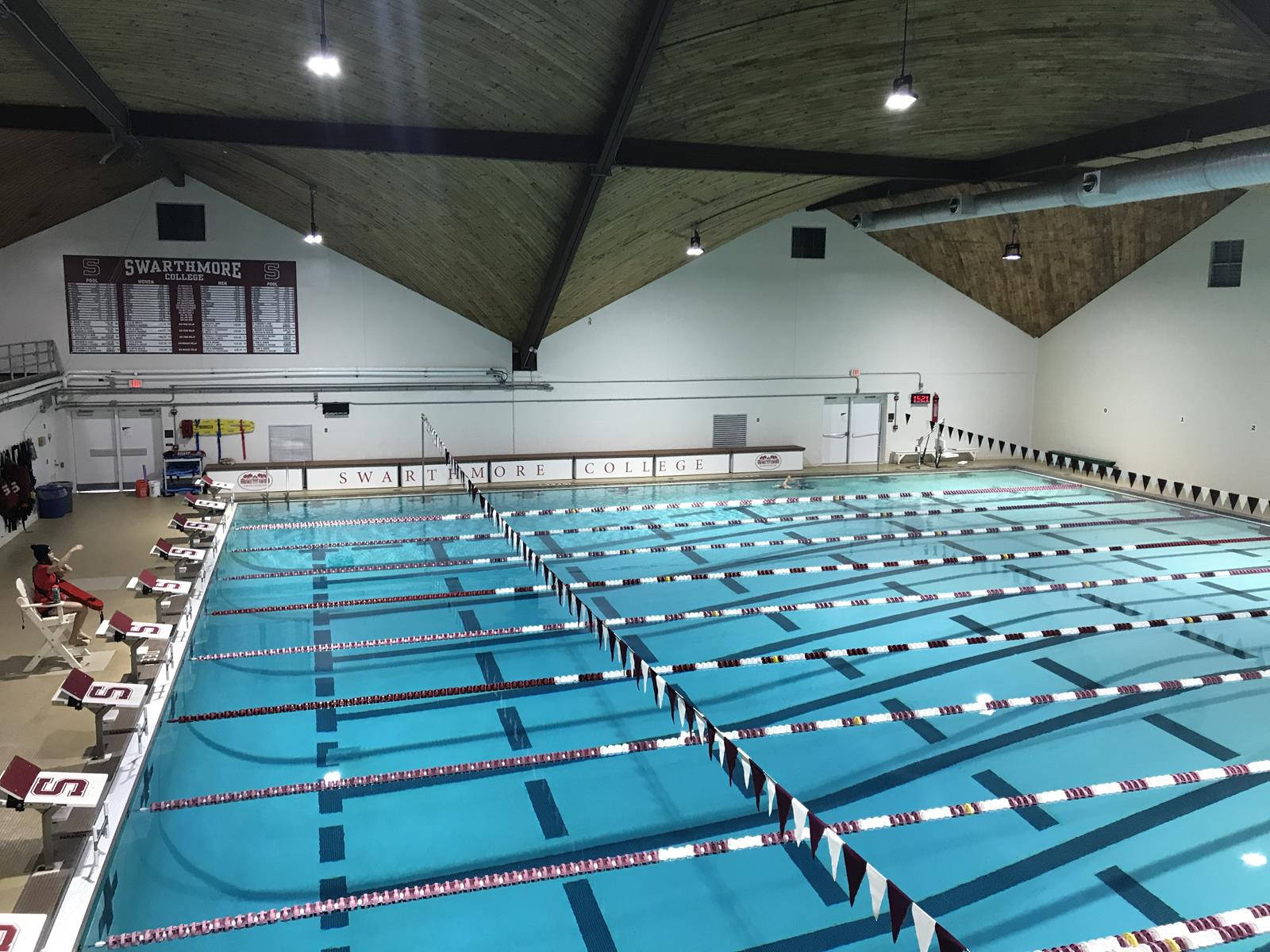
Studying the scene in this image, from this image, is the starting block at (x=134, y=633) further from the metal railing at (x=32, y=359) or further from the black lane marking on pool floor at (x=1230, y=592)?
the black lane marking on pool floor at (x=1230, y=592)

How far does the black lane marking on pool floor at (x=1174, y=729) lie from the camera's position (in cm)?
744

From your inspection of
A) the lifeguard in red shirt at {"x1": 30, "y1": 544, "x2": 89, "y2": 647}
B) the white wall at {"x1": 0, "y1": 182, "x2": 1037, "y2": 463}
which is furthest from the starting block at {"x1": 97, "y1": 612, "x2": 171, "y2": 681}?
the white wall at {"x1": 0, "y1": 182, "x2": 1037, "y2": 463}

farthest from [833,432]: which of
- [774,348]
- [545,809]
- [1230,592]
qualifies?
[545,809]

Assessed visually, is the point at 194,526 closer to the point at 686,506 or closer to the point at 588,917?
the point at 686,506

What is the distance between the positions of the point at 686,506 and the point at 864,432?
7.10 metres

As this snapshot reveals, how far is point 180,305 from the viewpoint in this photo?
57.0 feet

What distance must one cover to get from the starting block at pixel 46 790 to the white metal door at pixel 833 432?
18.3 metres

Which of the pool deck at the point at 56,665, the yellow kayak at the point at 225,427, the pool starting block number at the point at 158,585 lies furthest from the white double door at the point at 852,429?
the pool starting block number at the point at 158,585

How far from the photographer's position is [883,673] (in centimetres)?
902

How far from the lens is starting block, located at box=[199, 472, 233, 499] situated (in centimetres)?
1538

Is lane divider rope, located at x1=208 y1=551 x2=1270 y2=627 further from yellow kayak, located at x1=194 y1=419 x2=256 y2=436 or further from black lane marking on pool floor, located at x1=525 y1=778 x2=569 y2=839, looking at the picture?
yellow kayak, located at x1=194 y1=419 x2=256 y2=436

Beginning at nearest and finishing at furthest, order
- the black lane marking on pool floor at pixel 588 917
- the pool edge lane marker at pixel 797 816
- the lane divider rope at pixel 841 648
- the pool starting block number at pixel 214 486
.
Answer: the pool edge lane marker at pixel 797 816 → the black lane marking on pool floor at pixel 588 917 → the lane divider rope at pixel 841 648 → the pool starting block number at pixel 214 486

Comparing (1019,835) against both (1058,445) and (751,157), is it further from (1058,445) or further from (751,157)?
(1058,445)

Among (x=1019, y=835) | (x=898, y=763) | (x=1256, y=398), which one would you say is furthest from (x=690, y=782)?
(x=1256, y=398)
